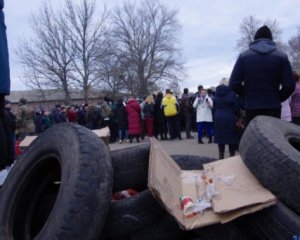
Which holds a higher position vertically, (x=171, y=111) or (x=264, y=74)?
(x=264, y=74)

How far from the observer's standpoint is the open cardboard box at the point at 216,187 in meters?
3.16

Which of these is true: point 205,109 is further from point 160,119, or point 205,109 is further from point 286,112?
point 286,112

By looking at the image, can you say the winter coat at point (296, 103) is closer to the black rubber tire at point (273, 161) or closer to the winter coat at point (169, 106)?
the black rubber tire at point (273, 161)

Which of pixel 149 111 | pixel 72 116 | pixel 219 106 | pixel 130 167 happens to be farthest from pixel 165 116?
pixel 130 167

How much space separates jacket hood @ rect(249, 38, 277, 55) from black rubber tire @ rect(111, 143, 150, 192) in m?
2.08

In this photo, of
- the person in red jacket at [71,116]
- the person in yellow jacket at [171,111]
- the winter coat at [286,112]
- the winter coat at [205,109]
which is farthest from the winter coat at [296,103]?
the person in red jacket at [71,116]

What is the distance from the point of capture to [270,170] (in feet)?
10.9

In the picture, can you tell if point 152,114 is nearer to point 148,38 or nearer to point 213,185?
point 213,185

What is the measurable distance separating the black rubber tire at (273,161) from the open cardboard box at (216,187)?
80 millimetres

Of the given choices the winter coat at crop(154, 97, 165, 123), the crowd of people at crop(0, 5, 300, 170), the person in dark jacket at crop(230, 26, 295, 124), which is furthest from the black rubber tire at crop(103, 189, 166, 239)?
the winter coat at crop(154, 97, 165, 123)

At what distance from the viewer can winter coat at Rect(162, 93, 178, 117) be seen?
16031mm

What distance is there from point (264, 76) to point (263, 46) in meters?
0.36

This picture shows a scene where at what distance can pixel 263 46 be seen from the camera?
539 cm

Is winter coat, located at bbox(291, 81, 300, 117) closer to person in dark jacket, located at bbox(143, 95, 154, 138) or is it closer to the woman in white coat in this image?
the woman in white coat
